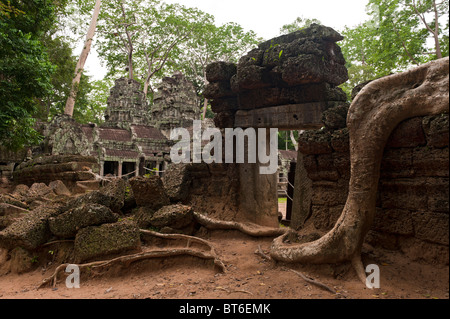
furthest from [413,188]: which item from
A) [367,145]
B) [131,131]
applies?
[131,131]

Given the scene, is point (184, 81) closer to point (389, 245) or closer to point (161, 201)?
point (161, 201)

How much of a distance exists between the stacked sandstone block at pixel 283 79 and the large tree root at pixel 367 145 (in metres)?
2.05

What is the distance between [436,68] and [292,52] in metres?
2.96

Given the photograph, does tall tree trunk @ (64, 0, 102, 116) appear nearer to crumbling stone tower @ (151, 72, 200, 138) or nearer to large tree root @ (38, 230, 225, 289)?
crumbling stone tower @ (151, 72, 200, 138)

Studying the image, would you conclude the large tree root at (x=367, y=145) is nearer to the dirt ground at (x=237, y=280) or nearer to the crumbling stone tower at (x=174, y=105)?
the dirt ground at (x=237, y=280)

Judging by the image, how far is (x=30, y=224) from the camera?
540 centimetres

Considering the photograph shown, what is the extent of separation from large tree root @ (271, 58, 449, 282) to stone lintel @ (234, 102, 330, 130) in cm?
203

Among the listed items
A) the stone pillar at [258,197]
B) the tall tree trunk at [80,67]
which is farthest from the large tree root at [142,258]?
the tall tree trunk at [80,67]

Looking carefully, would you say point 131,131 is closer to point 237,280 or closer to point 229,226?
point 229,226

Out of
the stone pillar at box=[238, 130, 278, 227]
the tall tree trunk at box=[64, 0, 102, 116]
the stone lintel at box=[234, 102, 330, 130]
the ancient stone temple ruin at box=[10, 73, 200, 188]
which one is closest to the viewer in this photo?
the stone lintel at box=[234, 102, 330, 130]

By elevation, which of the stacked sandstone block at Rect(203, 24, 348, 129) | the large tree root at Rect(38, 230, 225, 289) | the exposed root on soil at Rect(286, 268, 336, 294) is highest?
the stacked sandstone block at Rect(203, 24, 348, 129)

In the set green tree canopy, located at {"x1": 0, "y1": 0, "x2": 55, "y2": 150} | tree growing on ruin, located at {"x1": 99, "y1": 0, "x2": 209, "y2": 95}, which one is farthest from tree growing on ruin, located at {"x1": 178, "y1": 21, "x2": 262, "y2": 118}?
green tree canopy, located at {"x1": 0, "y1": 0, "x2": 55, "y2": 150}

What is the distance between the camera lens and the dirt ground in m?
2.68

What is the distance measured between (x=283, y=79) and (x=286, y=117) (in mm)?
687
